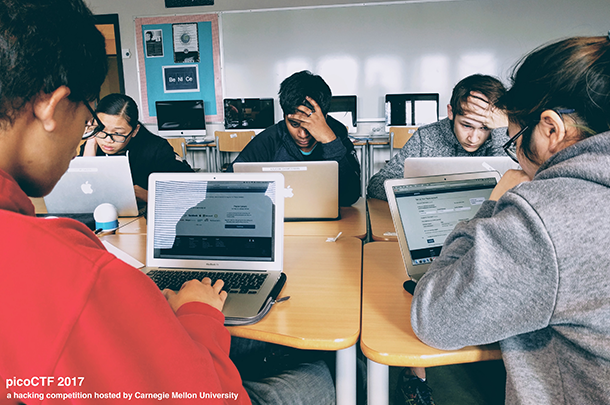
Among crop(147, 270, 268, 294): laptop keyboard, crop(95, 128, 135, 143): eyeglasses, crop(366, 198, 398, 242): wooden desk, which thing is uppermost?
crop(95, 128, 135, 143): eyeglasses

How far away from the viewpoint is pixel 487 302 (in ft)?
2.04

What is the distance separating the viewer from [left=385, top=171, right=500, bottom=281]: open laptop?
1.04 metres

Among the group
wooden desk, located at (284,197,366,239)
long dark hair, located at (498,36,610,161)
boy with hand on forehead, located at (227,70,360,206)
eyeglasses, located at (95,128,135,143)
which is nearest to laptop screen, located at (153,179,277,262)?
wooden desk, located at (284,197,366,239)

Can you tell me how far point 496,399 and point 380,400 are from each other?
0.91 metres

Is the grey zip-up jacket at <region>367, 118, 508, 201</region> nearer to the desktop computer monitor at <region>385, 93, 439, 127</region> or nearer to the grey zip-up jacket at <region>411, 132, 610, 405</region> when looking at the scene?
the grey zip-up jacket at <region>411, 132, 610, 405</region>

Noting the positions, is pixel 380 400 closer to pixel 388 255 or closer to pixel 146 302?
pixel 388 255

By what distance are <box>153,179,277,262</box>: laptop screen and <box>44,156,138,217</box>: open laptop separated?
57 cm

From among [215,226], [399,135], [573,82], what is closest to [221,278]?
[215,226]

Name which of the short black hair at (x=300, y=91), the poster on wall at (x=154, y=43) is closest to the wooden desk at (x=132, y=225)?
the short black hair at (x=300, y=91)

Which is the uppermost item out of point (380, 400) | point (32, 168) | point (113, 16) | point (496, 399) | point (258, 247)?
point (113, 16)

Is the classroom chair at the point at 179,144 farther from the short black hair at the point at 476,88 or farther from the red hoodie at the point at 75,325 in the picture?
the red hoodie at the point at 75,325

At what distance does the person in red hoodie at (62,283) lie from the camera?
0.39 meters

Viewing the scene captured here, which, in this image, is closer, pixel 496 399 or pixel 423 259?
pixel 423 259

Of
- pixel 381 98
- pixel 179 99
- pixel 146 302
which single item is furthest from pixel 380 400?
pixel 179 99
